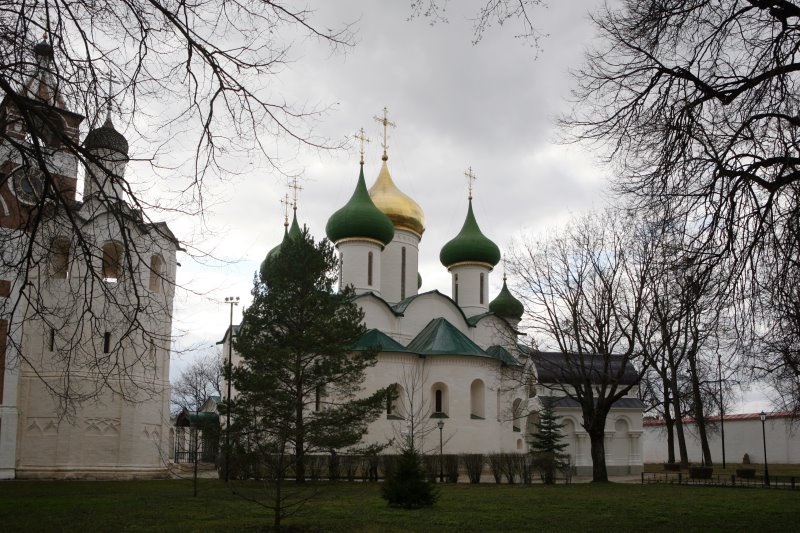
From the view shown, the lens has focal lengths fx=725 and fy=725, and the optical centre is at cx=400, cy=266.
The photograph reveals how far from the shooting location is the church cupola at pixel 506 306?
41.2 m

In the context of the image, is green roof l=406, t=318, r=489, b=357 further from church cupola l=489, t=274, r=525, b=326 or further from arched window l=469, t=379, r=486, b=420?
church cupola l=489, t=274, r=525, b=326

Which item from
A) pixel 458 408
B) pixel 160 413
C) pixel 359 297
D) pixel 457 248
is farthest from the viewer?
pixel 457 248

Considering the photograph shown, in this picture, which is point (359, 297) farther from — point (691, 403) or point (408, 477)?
point (691, 403)

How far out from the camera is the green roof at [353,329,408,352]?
1241 inches

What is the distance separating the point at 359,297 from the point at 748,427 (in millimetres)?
29487

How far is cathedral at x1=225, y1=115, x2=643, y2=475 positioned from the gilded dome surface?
0.18ft

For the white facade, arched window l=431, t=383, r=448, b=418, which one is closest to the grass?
the white facade

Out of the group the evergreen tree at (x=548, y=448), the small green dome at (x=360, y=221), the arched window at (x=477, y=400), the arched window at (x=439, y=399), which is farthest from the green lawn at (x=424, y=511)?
the small green dome at (x=360, y=221)

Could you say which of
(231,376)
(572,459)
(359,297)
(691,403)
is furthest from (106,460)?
(691,403)

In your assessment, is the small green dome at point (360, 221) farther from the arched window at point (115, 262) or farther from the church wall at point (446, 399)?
the arched window at point (115, 262)

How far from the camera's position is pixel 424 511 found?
1472 cm

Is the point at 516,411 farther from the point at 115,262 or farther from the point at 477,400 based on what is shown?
the point at 115,262

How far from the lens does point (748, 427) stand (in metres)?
47.0

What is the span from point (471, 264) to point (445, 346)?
811cm
